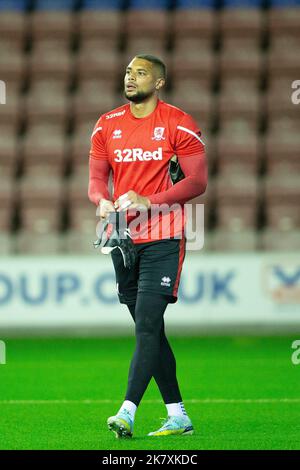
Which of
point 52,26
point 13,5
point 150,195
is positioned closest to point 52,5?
point 52,26

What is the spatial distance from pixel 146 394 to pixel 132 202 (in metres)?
2.49

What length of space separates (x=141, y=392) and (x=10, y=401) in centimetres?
187

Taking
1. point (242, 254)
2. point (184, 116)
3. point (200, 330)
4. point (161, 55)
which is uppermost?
point (161, 55)

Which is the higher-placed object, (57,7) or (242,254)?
(57,7)

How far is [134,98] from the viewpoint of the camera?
17.8ft

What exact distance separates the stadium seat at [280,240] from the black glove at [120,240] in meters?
6.18

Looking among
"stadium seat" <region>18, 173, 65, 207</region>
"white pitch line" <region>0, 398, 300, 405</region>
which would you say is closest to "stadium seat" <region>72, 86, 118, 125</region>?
"stadium seat" <region>18, 173, 65, 207</region>

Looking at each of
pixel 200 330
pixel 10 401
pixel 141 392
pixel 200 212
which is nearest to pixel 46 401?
pixel 10 401

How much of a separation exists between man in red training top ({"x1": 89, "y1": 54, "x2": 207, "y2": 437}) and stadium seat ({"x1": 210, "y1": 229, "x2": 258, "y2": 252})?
235 inches

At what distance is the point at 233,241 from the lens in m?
11.4

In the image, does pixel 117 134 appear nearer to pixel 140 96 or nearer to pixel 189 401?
pixel 140 96
